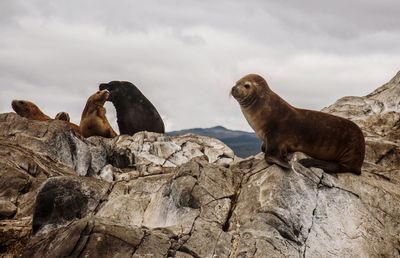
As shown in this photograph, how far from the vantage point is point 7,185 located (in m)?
13.5

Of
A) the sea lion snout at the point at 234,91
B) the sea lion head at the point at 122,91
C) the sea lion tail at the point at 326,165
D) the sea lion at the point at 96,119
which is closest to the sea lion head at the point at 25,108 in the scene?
the sea lion at the point at 96,119

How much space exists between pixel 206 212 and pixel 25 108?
47.2 ft

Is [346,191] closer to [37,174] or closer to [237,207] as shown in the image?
[237,207]

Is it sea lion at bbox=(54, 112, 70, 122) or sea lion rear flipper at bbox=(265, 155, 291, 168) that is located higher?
sea lion at bbox=(54, 112, 70, 122)

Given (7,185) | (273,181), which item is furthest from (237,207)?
(7,185)

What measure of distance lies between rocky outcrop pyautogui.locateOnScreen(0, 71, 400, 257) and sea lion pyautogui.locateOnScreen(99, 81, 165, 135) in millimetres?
10661

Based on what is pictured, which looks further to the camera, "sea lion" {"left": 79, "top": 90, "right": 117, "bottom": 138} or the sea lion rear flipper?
"sea lion" {"left": 79, "top": 90, "right": 117, "bottom": 138}

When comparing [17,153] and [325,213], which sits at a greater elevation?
[17,153]

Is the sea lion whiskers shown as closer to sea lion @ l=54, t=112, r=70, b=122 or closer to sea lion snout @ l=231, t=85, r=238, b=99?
sea lion snout @ l=231, t=85, r=238, b=99

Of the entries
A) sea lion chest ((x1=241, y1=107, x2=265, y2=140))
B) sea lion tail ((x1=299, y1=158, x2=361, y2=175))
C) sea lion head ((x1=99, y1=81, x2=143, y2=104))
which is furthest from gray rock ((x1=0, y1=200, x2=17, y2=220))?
sea lion head ((x1=99, y1=81, x2=143, y2=104))

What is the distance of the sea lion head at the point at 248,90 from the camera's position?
12.7 metres

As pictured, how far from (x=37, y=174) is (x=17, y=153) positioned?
0.80 m

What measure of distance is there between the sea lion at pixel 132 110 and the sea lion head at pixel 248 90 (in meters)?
12.9

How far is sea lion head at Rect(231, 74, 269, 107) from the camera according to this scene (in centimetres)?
1273
